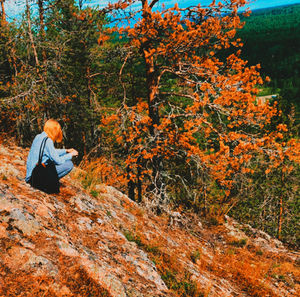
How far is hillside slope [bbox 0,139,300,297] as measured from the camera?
2.37 metres

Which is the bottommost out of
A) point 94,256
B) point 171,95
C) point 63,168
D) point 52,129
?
Answer: point 94,256

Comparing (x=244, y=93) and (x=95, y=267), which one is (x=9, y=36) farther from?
(x=95, y=267)

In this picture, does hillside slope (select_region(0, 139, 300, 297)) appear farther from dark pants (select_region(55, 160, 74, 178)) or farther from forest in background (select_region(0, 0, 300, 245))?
forest in background (select_region(0, 0, 300, 245))

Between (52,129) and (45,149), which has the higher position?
(52,129)

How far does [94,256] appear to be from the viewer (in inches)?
117

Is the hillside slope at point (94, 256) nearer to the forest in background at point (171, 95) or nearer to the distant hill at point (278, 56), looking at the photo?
the forest in background at point (171, 95)

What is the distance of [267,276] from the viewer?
222 inches

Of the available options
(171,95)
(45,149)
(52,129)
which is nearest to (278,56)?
(171,95)

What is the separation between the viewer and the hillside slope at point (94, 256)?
93.2 inches

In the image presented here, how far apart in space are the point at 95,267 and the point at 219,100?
5754 millimetres

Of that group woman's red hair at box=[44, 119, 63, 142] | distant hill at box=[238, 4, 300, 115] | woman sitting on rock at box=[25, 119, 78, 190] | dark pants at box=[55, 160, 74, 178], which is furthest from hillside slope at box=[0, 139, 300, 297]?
distant hill at box=[238, 4, 300, 115]

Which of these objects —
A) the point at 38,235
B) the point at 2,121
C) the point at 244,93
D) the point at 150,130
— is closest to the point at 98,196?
the point at 38,235

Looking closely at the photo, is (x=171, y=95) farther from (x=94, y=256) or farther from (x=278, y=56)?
(x=278, y=56)

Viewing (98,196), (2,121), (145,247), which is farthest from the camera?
(2,121)
